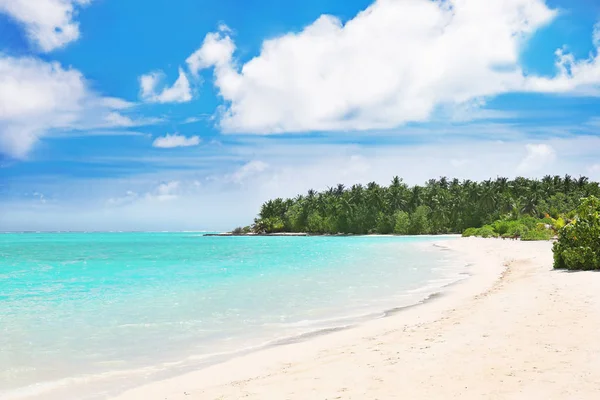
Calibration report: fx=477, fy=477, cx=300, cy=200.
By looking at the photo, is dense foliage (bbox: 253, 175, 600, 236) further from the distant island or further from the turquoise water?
the turquoise water

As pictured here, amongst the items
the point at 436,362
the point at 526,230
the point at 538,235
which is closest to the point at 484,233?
the point at 526,230

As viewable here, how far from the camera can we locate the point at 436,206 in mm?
123625

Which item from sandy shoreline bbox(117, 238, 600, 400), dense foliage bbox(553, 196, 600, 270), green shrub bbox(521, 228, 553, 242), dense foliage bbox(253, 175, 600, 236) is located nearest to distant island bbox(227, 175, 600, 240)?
dense foliage bbox(253, 175, 600, 236)

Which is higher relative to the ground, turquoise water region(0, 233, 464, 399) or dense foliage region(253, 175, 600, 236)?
dense foliage region(253, 175, 600, 236)

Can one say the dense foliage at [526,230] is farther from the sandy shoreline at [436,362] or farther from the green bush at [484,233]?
the sandy shoreline at [436,362]

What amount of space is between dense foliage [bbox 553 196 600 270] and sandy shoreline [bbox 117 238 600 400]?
8.90 metres

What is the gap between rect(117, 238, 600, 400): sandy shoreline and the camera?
6.94 metres

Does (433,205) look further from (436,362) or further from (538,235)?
(436,362)

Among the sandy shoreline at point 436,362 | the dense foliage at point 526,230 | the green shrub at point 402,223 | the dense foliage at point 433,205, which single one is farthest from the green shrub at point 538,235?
the green shrub at point 402,223

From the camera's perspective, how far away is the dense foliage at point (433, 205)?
110m

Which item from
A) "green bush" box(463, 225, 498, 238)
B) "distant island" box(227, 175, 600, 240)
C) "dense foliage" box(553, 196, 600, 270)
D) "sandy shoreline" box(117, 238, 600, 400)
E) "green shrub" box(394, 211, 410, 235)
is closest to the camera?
"sandy shoreline" box(117, 238, 600, 400)

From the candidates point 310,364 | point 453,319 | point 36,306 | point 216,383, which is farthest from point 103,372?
point 36,306

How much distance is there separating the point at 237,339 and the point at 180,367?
2753 millimetres

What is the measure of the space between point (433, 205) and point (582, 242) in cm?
10656
